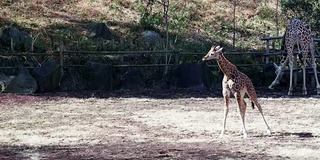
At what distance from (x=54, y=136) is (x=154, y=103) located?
16.4 feet

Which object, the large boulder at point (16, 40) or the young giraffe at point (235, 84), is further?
the large boulder at point (16, 40)

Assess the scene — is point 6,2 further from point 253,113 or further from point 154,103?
point 253,113

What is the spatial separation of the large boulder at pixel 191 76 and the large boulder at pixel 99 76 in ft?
6.31

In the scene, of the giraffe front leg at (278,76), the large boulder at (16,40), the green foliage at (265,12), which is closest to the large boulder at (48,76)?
the large boulder at (16,40)

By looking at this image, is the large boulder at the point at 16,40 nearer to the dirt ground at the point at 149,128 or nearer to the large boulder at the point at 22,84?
the large boulder at the point at 22,84

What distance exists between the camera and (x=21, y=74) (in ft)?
54.3

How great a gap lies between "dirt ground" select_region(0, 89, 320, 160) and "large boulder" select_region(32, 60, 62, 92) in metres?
1.12

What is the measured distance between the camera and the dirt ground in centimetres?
795

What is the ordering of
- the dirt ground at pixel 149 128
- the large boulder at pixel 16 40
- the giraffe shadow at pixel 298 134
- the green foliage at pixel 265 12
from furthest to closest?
the green foliage at pixel 265 12, the large boulder at pixel 16 40, the giraffe shadow at pixel 298 134, the dirt ground at pixel 149 128

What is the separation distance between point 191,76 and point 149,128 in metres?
7.52

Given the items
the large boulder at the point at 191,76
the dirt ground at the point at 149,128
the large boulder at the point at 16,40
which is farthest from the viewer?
the large boulder at the point at 16,40

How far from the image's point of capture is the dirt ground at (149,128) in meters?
7.95

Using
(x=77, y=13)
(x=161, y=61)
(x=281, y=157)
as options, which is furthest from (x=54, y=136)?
(x=77, y=13)

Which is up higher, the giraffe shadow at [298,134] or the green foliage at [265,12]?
the green foliage at [265,12]
